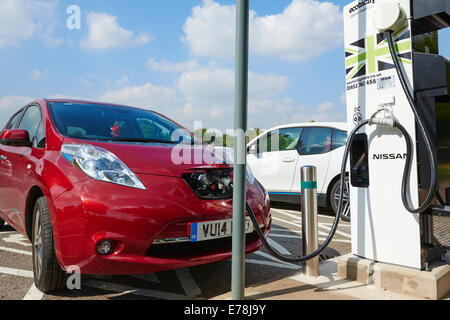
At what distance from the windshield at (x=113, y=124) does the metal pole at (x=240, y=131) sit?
44.9 inches

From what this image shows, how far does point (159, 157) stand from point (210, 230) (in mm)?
616

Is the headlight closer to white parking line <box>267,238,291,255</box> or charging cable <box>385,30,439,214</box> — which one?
charging cable <box>385,30,439,214</box>

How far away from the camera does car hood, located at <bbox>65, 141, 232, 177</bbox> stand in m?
2.21

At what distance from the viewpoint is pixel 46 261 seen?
7.01 feet

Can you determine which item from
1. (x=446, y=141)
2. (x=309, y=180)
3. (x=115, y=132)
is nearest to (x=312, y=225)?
(x=309, y=180)

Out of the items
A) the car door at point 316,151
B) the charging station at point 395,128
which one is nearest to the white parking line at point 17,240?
the charging station at point 395,128

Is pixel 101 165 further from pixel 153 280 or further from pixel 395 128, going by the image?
pixel 395 128

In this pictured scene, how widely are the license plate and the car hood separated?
361mm

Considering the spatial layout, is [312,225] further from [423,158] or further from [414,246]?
[423,158]

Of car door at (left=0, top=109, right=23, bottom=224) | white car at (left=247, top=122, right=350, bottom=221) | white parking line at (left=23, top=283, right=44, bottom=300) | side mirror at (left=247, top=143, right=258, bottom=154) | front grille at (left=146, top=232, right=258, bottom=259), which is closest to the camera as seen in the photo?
front grille at (left=146, top=232, right=258, bottom=259)

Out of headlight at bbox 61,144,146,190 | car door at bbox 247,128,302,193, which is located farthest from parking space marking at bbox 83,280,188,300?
car door at bbox 247,128,302,193

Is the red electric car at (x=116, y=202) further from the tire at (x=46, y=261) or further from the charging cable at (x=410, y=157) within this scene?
the charging cable at (x=410, y=157)

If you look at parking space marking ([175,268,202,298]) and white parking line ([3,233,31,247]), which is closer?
parking space marking ([175,268,202,298])

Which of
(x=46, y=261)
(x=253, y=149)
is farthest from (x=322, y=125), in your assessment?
(x=46, y=261)
